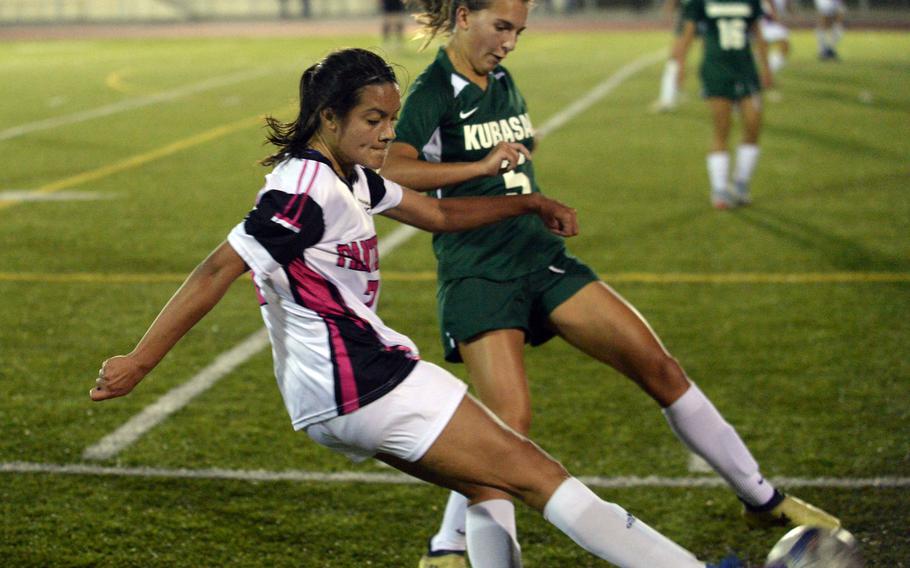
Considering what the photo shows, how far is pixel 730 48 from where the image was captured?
9867 mm

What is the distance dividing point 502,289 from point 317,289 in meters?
1.14

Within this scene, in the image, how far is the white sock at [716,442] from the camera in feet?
13.6

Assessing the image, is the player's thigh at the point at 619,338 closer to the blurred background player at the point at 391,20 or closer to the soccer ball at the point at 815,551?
the soccer ball at the point at 815,551

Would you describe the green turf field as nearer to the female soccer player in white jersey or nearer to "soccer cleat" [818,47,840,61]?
the female soccer player in white jersey

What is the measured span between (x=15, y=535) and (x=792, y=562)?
2.62 metres

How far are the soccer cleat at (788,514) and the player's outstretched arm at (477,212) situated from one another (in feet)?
4.05

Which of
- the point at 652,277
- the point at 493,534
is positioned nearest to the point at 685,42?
the point at 652,277

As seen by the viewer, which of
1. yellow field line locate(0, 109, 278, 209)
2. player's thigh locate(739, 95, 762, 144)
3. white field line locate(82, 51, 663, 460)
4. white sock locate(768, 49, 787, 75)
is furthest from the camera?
white sock locate(768, 49, 787, 75)

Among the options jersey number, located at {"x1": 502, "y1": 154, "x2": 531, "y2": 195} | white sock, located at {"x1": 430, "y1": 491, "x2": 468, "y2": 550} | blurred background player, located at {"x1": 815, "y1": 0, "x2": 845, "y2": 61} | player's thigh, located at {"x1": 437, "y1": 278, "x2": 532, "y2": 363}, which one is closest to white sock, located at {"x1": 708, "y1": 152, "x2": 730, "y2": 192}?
jersey number, located at {"x1": 502, "y1": 154, "x2": 531, "y2": 195}

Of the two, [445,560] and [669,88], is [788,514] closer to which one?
[445,560]

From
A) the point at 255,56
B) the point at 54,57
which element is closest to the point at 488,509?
the point at 255,56

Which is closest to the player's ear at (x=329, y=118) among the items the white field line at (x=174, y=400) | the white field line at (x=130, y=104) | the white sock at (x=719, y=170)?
the white field line at (x=174, y=400)

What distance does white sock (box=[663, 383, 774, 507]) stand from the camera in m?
4.14

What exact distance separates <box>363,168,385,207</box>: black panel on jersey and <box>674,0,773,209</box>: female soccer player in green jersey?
6.99 meters
